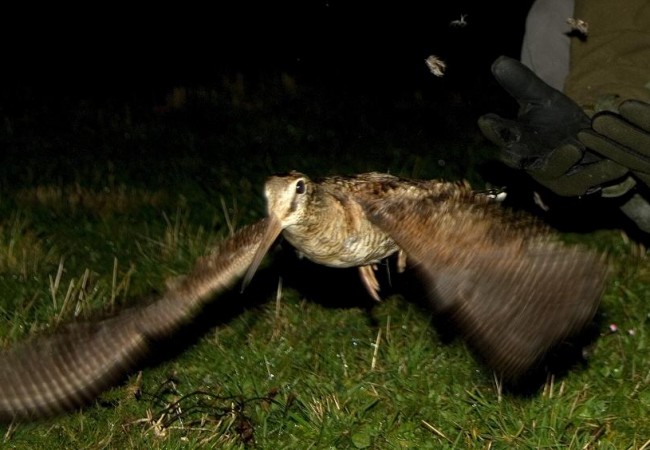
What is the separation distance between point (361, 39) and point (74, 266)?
757 cm

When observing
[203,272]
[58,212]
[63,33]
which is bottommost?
[63,33]

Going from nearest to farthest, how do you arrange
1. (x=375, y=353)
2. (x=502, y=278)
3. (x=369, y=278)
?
(x=502, y=278) → (x=375, y=353) → (x=369, y=278)

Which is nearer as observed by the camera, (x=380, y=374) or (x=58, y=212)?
(x=380, y=374)

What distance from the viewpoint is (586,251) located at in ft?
12.1

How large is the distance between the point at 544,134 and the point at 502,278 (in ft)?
4.61

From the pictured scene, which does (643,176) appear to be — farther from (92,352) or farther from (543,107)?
(92,352)

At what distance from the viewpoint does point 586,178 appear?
5094 mm

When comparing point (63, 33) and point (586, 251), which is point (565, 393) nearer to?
point (586, 251)

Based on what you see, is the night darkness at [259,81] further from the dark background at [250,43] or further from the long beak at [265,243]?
the long beak at [265,243]

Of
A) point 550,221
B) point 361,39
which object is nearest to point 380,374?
point 550,221

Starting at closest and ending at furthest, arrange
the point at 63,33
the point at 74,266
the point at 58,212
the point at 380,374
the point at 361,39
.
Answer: the point at 380,374
the point at 74,266
the point at 58,212
the point at 361,39
the point at 63,33

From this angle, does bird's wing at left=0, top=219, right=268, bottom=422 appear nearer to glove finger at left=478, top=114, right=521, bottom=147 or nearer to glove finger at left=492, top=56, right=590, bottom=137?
glove finger at left=478, top=114, right=521, bottom=147

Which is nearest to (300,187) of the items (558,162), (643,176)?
(558,162)

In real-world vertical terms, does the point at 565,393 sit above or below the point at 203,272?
below
